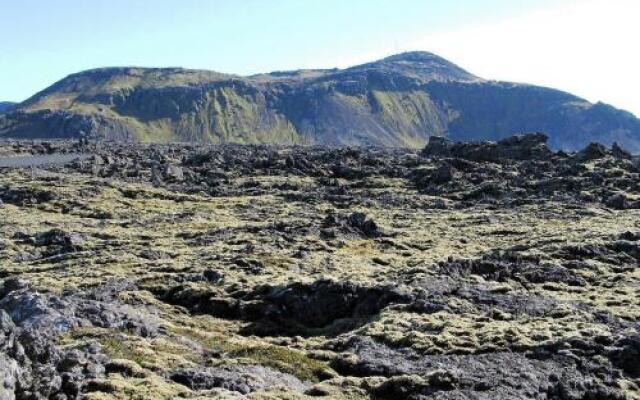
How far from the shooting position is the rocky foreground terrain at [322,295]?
98.8 feet

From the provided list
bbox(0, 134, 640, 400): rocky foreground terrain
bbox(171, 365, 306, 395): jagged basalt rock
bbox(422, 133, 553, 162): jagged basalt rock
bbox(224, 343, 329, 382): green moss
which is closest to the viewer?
bbox(171, 365, 306, 395): jagged basalt rock

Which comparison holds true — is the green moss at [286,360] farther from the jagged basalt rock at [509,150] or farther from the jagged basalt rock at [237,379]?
the jagged basalt rock at [509,150]

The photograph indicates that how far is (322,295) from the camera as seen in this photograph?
49.2 m

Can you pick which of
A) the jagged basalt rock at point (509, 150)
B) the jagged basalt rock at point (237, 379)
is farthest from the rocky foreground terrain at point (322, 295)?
the jagged basalt rock at point (509, 150)

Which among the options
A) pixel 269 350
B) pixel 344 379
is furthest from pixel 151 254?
pixel 344 379

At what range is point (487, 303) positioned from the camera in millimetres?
48844

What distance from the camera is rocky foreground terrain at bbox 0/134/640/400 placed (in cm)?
3012

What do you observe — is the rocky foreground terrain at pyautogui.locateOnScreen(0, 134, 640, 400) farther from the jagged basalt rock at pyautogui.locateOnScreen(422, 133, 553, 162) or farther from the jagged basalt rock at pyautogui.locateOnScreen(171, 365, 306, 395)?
the jagged basalt rock at pyautogui.locateOnScreen(422, 133, 553, 162)

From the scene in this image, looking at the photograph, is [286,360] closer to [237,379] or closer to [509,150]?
[237,379]

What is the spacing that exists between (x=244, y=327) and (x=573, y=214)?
7411cm

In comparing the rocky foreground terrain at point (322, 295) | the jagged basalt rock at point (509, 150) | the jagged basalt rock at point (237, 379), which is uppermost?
the jagged basalt rock at point (509, 150)

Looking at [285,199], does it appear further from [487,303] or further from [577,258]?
[487,303]

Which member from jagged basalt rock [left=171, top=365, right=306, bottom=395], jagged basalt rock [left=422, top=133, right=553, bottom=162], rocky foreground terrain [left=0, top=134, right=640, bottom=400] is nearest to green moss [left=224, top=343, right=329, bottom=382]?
rocky foreground terrain [left=0, top=134, right=640, bottom=400]

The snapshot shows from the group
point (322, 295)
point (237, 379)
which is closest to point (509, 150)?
point (322, 295)
